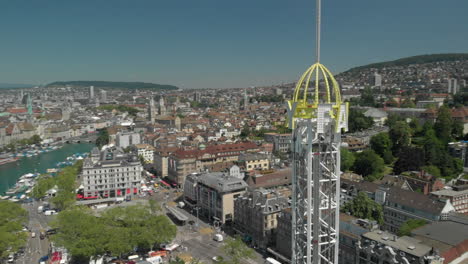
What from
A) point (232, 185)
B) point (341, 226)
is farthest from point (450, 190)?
point (232, 185)

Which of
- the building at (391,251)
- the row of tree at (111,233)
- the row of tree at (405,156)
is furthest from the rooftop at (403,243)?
the row of tree at (405,156)

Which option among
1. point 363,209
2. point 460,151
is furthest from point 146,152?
point 460,151

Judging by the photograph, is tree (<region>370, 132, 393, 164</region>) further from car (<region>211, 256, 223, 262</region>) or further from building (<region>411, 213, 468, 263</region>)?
car (<region>211, 256, 223, 262</region>)

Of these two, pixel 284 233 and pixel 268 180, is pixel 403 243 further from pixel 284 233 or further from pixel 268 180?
pixel 268 180

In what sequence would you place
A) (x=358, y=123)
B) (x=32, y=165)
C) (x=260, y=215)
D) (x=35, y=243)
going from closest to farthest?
(x=260, y=215) < (x=35, y=243) < (x=32, y=165) < (x=358, y=123)

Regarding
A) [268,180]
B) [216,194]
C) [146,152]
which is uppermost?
[268,180]

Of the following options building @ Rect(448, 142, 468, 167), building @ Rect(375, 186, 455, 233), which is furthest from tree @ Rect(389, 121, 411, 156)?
building @ Rect(375, 186, 455, 233)

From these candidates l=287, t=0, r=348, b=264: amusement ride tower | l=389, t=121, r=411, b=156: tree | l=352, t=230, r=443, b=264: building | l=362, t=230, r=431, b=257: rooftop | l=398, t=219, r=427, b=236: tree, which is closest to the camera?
l=287, t=0, r=348, b=264: amusement ride tower
